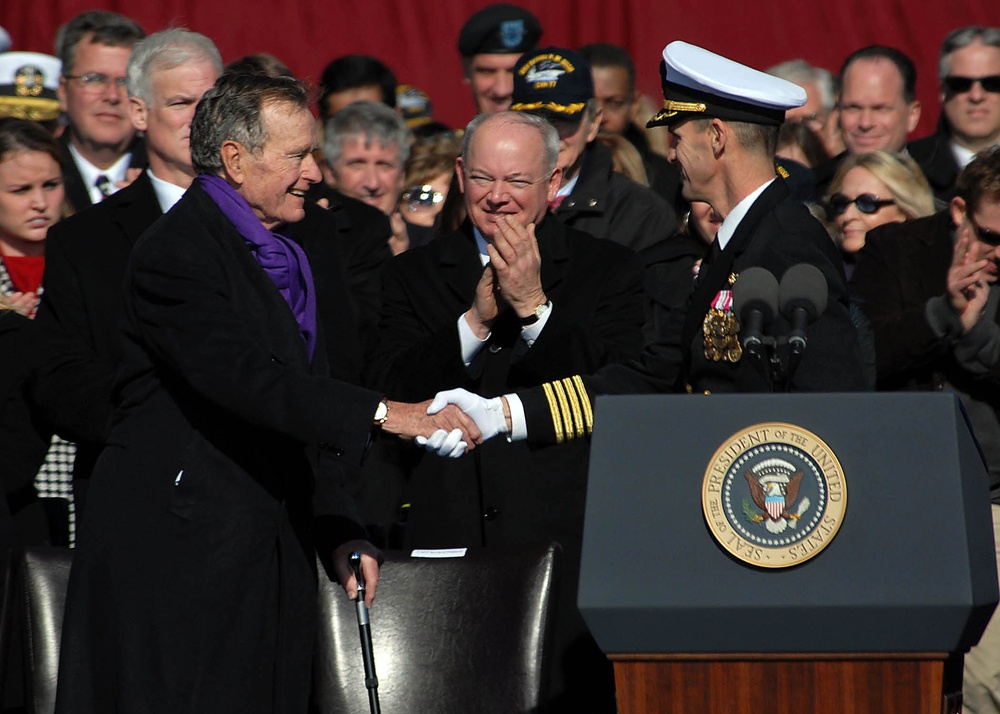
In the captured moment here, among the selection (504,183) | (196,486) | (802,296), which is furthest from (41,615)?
(802,296)

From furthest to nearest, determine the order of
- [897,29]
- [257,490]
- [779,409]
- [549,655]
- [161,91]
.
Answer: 1. [897,29]
2. [161,91]
3. [549,655]
4. [257,490]
5. [779,409]

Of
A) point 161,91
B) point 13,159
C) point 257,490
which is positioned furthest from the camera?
point 13,159

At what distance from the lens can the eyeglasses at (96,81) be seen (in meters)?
6.25

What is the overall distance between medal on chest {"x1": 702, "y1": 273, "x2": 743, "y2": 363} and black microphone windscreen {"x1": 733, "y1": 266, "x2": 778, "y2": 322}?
55cm

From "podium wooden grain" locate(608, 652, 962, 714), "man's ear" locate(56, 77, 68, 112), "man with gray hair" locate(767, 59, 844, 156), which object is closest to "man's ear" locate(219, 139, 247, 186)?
"podium wooden grain" locate(608, 652, 962, 714)

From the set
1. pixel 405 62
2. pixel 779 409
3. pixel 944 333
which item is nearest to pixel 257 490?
pixel 779 409

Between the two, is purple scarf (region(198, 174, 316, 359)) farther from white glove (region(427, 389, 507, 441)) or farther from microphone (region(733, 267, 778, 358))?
microphone (region(733, 267, 778, 358))

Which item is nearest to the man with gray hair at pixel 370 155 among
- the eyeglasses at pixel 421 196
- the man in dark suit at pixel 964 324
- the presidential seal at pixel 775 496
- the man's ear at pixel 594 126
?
the eyeglasses at pixel 421 196

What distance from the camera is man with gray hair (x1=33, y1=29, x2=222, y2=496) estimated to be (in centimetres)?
448

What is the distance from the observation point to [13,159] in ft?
18.1

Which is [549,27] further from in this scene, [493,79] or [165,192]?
[165,192]

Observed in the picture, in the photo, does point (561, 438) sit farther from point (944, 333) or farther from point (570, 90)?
point (570, 90)

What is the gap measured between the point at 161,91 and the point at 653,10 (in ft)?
17.9

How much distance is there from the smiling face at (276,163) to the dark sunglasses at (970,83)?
361cm
